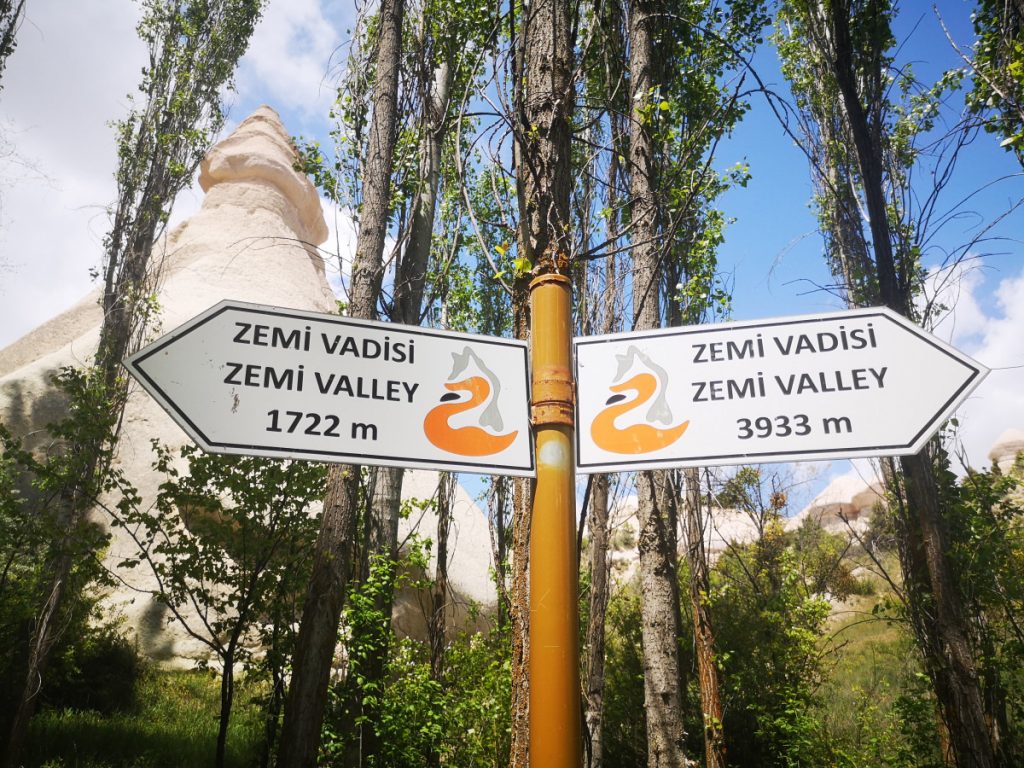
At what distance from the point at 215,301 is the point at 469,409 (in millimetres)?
22636

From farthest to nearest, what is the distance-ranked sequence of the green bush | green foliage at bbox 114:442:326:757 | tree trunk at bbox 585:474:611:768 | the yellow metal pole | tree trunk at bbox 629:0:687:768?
1. the green bush
2. tree trunk at bbox 585:474:611:768
3. green foliage at bbox 114:442:326:757
4. tree trunk at bbox 629:0:687:768
5. the yellow metal pole

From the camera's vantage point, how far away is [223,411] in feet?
5.35

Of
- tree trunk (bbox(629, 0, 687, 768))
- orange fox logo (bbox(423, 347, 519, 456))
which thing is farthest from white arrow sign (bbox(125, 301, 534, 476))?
tree trunk (bbox(629, 0, 687, 768))

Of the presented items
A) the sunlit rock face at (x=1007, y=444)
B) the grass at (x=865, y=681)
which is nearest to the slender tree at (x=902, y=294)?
the grass at (x=865, y=681)

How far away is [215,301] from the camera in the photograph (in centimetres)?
2170

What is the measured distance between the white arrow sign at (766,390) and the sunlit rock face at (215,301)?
36.0 ft

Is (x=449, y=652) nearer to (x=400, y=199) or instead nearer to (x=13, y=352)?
(x=400, y=199)

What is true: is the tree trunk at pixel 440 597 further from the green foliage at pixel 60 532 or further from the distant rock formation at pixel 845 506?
the distant rock formation at pixel 845 506

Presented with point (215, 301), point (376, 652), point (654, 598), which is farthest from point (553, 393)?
point (215, 301)

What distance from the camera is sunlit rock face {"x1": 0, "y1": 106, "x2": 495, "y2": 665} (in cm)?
1964

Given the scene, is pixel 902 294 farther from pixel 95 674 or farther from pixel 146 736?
pixel 95 674

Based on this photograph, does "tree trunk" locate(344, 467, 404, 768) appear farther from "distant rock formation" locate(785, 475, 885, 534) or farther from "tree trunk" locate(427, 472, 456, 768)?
"distant rock formation" locate(785, 475, 885, 534)

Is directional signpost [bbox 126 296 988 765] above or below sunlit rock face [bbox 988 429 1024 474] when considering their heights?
below

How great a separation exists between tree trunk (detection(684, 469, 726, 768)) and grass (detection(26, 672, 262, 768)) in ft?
20.2
